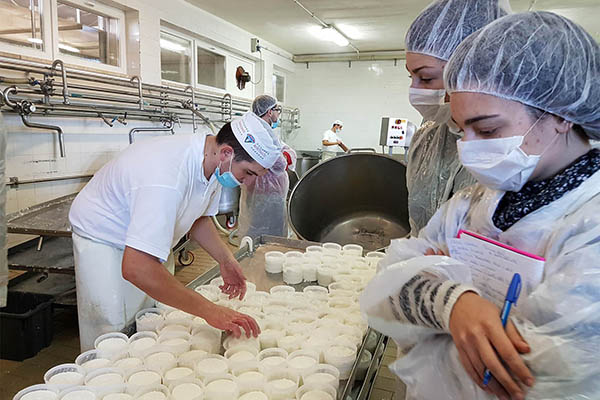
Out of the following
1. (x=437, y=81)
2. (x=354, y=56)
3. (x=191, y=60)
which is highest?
(x=354, y=56)

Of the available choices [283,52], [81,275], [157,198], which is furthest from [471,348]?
[283,52]

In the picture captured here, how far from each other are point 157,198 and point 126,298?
0.48 meters

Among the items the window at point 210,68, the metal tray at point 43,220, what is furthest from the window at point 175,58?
the metal tray at point 43,220

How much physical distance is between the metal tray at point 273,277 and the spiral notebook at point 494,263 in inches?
16.3

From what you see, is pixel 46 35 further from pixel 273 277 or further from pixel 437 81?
pixel 437 81

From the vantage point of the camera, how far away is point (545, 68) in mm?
651

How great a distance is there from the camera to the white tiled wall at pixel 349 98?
6980mm

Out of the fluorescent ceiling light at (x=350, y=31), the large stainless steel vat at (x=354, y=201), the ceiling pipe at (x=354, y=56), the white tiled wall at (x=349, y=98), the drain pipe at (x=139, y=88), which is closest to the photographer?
the large stainless steel vat at (x=354, y=201)

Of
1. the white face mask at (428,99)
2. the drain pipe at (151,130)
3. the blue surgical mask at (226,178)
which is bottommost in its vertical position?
the blue surgical mask at (226,178)

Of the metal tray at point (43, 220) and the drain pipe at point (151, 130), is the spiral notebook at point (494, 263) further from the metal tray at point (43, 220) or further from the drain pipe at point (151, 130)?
the drain pipe at point (151, 130)

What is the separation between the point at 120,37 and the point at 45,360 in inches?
117

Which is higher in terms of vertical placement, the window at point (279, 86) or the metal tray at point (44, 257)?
the window at point (279, 86)

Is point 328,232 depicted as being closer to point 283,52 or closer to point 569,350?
point 569,350

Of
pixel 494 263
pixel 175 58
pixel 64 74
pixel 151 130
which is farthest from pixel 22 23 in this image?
pixel 494 263
